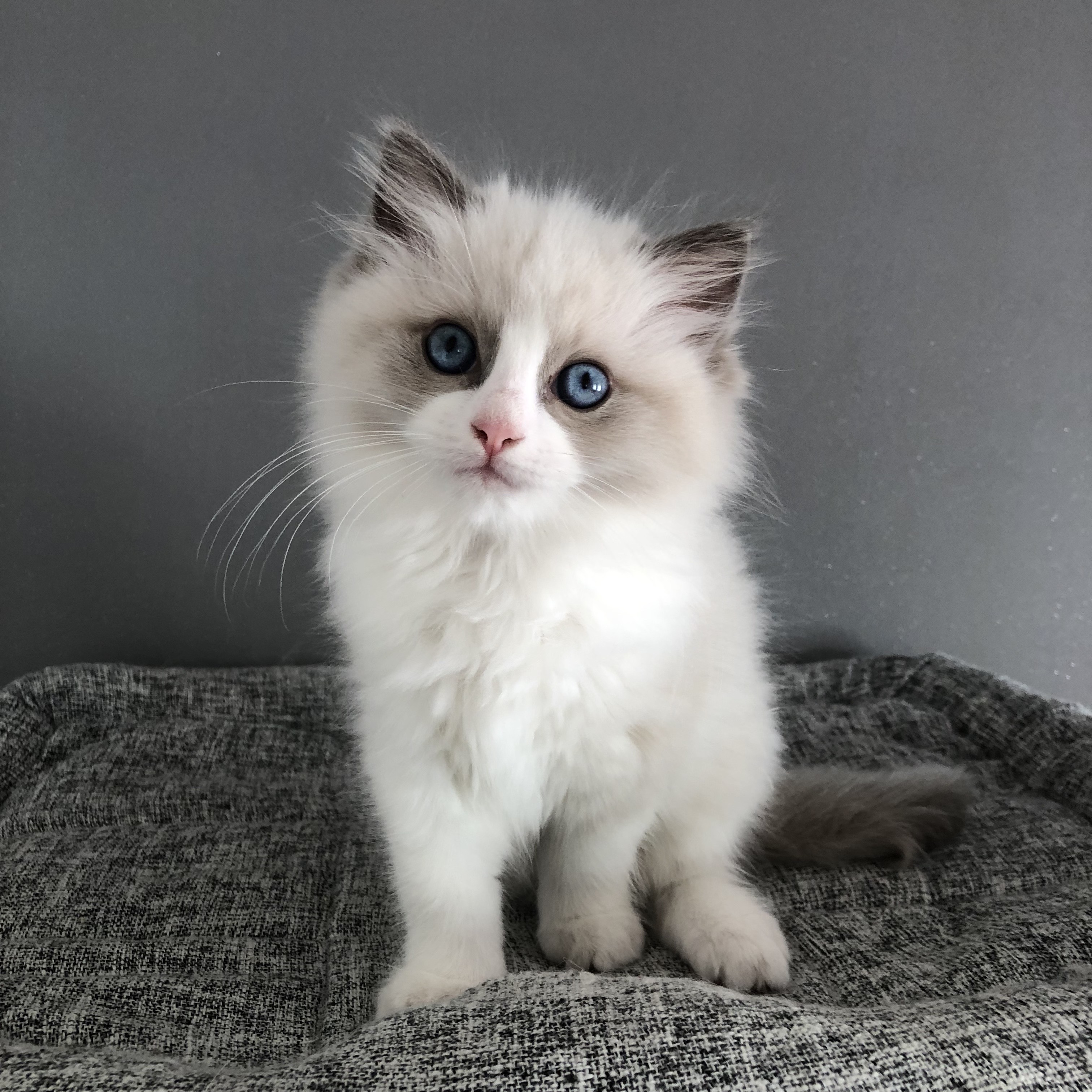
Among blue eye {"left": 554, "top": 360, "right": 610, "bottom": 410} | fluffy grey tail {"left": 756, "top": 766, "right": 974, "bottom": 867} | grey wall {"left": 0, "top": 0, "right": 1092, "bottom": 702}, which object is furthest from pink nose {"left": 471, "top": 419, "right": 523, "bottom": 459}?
grey wall {"left": 0, "top": 0, "right": 1092, "bottom": 702}

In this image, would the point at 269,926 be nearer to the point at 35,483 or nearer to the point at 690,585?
the point at 690,585

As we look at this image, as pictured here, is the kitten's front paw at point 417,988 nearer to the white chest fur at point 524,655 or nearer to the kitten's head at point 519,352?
the white chest fur at point 524,655

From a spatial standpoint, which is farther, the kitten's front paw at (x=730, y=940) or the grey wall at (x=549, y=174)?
the grey wall at (x=549, y=174)

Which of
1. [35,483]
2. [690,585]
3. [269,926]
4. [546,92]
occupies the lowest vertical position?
[269,926]

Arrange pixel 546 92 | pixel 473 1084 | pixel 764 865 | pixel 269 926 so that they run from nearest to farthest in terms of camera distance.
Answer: pixel 473 1084
pixel 269 926
pixel 764 865
pixel 546 92

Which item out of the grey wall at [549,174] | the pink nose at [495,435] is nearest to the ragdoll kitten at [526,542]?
the pink nose at [495,435]

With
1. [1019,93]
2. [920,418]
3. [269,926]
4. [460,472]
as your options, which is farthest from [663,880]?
[1019,93]

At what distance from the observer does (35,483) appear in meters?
1.88

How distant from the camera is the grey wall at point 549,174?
178cm

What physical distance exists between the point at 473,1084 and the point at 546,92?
1.85 m

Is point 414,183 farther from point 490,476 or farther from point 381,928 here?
point 381,928

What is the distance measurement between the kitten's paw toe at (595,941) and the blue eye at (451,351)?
72cm

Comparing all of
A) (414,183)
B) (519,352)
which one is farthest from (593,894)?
(414,183)

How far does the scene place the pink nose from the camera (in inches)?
33.9
